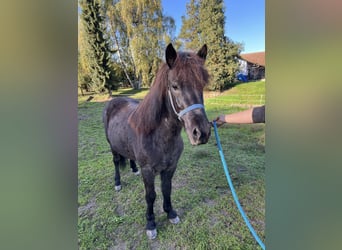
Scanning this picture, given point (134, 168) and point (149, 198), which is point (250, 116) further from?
point (134, 168)

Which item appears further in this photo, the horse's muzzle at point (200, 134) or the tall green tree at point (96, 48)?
the tall green tree at point (96, 48)

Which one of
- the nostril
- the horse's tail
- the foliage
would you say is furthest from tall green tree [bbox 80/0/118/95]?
the nostril

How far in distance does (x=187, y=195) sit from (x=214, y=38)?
1168 millimetres

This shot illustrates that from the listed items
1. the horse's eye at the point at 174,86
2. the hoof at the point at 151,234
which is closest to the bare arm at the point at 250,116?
the horse's eye at the point at 174,86

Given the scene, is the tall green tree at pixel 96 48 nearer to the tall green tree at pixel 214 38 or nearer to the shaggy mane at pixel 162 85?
the shaggy mane at pixel 162 85

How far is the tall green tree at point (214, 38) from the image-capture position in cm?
126

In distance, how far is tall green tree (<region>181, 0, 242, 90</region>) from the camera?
1256 millimetres

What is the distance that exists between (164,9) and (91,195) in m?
1.35

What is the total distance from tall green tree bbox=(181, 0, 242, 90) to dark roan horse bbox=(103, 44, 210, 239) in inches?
16.9

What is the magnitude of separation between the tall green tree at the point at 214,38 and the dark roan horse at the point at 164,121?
43 cm

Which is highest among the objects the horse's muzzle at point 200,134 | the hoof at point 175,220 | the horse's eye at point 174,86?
the horse's eye at point 174,86

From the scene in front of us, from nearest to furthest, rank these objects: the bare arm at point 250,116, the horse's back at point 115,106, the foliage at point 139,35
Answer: the bare arm at point 250,116 → the foliage at point 139,35 → the horse's back at point 115,106
